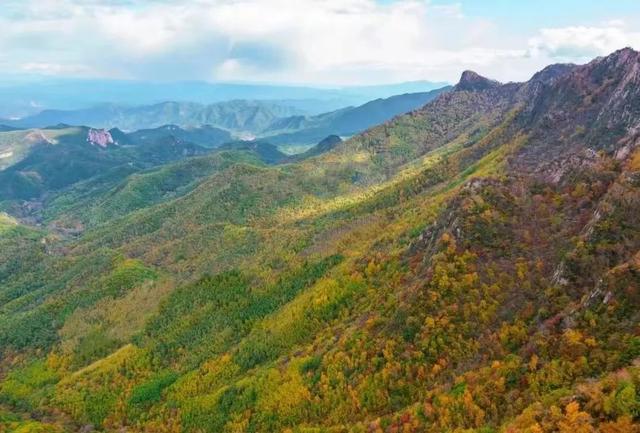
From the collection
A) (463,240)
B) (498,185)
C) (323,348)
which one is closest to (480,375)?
(463,240)

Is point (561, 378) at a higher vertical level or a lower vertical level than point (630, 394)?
lower

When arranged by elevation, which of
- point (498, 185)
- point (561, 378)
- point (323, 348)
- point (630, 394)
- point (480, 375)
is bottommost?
point (323, 348)

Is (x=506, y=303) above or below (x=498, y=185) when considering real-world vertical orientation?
below

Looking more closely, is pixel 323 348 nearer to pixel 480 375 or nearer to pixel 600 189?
pixel 480 375

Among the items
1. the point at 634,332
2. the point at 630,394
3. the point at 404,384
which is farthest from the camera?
the point at 404,384

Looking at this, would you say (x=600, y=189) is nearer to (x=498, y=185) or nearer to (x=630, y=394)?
(x=498, y=185)

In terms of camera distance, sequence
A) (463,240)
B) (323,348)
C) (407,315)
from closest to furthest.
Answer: (407,315)
(463,240)
(323,348)

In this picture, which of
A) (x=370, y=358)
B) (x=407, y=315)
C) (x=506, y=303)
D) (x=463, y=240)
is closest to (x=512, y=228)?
(x=463, y=240)

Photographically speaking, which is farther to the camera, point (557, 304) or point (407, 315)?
point (407, 315)

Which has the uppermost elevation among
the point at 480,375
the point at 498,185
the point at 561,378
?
the point at 498,185
